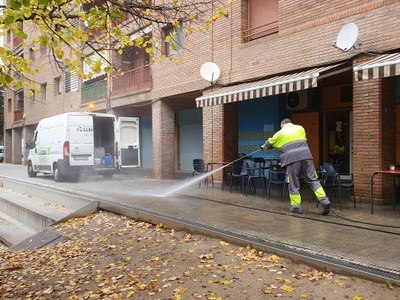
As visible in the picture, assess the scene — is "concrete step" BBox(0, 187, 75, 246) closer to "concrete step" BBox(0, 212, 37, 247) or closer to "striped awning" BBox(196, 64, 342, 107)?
"concrete step" BBox(0, 212, 37, 247)

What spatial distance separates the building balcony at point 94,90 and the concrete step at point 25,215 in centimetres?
753

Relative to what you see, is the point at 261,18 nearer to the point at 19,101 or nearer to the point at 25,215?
the point at 25,215

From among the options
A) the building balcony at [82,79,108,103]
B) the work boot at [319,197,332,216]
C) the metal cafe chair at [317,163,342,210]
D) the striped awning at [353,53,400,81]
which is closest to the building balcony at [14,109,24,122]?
the building balcony at [82,79,108,103]

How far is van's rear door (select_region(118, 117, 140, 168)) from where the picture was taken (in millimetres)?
15266

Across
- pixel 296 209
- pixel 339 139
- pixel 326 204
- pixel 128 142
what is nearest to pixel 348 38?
pixel 326 204

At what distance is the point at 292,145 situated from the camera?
7.23 m

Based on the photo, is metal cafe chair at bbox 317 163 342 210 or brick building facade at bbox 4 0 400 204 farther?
brick building facade at bbox 4 0 400 204

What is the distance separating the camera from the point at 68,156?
1415 cm

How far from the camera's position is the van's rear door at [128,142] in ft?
50.1

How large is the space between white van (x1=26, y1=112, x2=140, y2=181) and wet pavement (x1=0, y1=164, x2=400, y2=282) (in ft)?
12.6

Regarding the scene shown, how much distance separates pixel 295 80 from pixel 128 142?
348 inches

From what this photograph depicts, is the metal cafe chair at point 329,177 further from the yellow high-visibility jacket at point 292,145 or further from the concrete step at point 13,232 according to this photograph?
the concrete step at point 13,232

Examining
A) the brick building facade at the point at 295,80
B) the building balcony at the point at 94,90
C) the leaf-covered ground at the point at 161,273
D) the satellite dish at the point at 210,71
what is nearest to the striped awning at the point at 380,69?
the brick building facade at the point at 295,80

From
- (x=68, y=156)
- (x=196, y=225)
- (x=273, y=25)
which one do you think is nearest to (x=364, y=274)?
(x=196, y=225)
